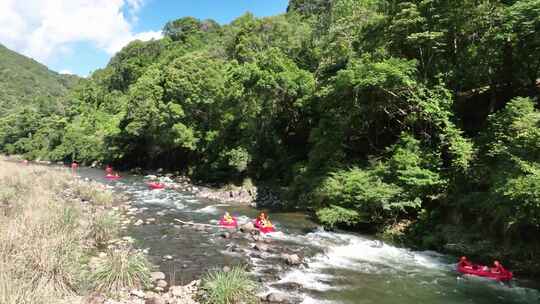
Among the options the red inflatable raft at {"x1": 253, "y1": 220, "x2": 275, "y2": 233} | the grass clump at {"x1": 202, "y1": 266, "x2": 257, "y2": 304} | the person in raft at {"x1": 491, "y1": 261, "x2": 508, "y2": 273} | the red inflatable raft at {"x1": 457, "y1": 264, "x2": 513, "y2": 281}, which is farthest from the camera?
the red inflatable raft at {"x1": 253, "y1": 220, "x2": 275, "y2": 233}

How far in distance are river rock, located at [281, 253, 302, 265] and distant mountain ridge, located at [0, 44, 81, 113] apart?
104m

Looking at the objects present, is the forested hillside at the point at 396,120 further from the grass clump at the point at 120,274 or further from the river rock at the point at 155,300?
the river rock at the point at 155,300

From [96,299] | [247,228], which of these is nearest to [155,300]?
[96,299]

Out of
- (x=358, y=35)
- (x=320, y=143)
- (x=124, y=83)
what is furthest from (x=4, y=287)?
(x=124, y=83)

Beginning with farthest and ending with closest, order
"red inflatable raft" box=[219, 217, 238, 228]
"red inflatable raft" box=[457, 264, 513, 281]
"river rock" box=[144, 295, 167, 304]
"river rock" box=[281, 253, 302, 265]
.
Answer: "red inflatable raft" box=[219, 217, 238, 228] < "river rock" box=[281, 253, 302, 265] < "red inflatable raft" box=[457, 264, 513, 281] < "river rock" box=[144, 295, 167, 304]

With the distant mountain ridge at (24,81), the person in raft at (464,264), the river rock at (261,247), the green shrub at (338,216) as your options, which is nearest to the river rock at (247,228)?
the river rock at (261,247)

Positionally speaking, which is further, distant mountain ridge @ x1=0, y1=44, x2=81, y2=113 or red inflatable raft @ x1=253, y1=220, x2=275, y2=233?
distant mountain ridge @ x1=0, y1=44, x2=81, y2=113

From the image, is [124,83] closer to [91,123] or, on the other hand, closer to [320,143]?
[91,123]

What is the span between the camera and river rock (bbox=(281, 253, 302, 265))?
12.7 meters

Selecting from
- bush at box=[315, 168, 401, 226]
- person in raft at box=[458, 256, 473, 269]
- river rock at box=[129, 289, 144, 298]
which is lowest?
river rock at box=[129, 289, 144, 298]

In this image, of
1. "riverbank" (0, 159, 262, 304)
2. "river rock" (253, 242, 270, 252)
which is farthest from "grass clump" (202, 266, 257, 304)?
"river rock" (253, 242, 270, 252)

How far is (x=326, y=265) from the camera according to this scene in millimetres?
12859

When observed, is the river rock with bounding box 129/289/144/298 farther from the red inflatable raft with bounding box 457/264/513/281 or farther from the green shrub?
the green shrub

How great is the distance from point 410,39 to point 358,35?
6.66 metres
